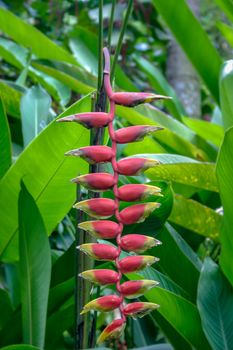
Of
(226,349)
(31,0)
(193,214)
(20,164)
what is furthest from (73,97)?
(31,0)

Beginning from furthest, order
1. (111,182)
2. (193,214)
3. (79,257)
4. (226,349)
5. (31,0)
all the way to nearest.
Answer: (31,0) → (193,214) → (226,349) → (79,257) → (111,182)

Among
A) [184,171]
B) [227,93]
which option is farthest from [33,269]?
[227,93]

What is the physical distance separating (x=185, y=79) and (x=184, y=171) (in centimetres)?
163

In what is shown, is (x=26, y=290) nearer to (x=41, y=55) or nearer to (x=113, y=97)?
(x=113, y=97)

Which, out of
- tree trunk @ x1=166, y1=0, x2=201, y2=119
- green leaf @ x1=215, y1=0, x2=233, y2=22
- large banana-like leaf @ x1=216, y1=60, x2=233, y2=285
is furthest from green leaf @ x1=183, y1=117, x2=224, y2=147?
tree trunk @ x1=166, y1=0, x2=201, y2=119

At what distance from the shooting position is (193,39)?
1.48 meters

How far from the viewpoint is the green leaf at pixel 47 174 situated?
0.79 meters

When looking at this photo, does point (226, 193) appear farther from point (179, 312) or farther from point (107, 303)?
point (107, 303)

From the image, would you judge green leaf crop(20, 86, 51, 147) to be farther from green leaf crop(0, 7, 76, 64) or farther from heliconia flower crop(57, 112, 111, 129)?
heliconia flower crop(57, 112, 111, 129)

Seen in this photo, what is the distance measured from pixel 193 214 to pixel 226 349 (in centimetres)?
28

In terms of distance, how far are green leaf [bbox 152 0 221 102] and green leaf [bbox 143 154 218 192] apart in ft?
1.72

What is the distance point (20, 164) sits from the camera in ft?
2.69

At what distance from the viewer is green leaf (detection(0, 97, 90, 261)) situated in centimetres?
79

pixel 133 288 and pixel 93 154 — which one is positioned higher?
pixel 93 154
